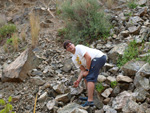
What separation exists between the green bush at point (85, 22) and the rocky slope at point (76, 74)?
0.41 metres

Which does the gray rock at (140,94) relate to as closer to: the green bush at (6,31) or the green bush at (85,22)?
the green bush at (85,22)

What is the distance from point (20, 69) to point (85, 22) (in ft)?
8.96

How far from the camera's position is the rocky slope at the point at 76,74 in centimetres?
272

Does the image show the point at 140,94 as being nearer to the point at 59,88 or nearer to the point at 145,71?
the point at 145,71

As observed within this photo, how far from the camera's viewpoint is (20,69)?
400 cm

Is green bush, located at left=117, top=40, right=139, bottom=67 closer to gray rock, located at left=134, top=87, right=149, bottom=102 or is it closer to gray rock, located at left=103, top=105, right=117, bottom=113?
gray rock, located at left=134, top=87, right=149, bottom=102

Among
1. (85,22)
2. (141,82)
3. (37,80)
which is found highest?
(85,22)

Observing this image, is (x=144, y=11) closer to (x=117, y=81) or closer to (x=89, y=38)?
(x=89, y=38)

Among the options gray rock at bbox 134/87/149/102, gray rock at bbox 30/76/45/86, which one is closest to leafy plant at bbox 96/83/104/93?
gray rock at bbox 134/87/149/102

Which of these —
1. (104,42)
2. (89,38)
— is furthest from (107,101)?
A: (89,38)

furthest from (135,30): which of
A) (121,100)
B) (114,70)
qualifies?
(121,100)

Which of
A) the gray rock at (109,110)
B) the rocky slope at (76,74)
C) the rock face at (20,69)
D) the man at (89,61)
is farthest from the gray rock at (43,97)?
the gray rock at (109,110)

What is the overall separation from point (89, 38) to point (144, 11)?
2069mm

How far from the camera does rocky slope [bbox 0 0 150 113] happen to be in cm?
272
